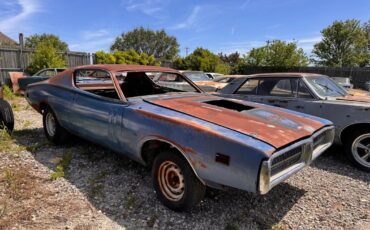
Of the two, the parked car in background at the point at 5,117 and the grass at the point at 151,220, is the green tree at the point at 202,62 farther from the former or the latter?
the grass at the point at 151,220

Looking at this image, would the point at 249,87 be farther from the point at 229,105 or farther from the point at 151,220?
the point at 151,220

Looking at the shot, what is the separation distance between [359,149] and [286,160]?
8.62 feet

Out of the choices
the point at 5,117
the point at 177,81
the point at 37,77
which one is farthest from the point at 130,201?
the point at 37,77

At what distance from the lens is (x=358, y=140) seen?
4.86 m

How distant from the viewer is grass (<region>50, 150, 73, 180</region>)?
423 cm

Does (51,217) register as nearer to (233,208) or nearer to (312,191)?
(233,208)

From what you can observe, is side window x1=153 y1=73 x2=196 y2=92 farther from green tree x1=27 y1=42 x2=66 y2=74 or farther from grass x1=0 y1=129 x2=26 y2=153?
green tree x1=27 y1=42 x2=66 y2=74

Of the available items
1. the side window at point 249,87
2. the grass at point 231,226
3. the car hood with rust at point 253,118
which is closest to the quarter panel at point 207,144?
the car hood with rust at point 253,118

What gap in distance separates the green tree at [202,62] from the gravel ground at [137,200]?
77.1ft

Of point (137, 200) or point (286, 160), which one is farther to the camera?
point (137, 200)

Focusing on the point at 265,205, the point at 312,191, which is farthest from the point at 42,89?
the point at 312,191

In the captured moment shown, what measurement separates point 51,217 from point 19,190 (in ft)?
2.84

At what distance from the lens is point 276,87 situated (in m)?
5.89

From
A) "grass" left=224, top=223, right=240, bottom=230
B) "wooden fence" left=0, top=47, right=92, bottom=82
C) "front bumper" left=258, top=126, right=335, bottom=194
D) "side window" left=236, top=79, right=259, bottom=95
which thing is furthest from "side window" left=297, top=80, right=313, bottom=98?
"wooden fence" left=0, top=47, right=92, bottom=82
